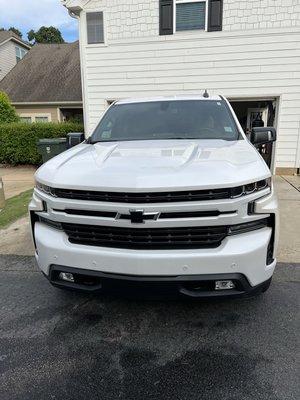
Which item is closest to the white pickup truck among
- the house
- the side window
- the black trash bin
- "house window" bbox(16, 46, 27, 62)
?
the house

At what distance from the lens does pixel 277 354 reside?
2.55 m

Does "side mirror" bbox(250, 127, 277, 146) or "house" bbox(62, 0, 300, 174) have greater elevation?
"house" bbox(62, 0, 300, 174)

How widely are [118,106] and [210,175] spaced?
2592 millimetres

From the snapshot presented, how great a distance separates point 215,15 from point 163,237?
28.8 feet

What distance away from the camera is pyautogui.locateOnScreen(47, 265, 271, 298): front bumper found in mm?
2395

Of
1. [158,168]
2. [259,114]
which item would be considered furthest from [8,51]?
[158,168]

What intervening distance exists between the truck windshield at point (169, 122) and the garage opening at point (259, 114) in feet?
20.8

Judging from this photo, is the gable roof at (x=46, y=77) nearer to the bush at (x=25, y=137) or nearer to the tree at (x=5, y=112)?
the tree at (x=5, y=112)

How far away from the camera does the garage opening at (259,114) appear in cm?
1013

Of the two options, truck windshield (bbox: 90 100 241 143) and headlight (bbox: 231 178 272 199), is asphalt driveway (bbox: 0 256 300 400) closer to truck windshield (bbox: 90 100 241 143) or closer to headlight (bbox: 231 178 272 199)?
headlight (bbox: 231 178 272 199)

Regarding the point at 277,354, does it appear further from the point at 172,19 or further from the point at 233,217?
the point at 172,19

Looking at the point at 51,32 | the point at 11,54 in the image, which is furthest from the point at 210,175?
the point at 51,32

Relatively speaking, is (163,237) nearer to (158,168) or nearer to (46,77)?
(158,168)

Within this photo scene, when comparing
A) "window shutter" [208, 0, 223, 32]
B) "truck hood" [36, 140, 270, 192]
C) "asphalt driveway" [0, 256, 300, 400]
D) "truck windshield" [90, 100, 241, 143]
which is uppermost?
"window shutter" [208, 0, 223, 32]
